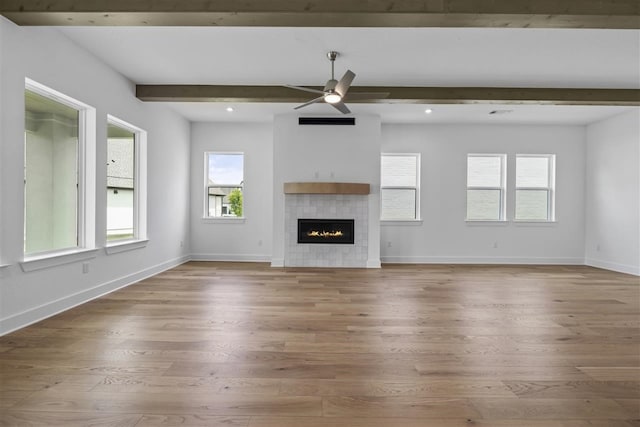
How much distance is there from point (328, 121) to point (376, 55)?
98.2 inches

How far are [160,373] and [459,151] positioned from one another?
6.78m

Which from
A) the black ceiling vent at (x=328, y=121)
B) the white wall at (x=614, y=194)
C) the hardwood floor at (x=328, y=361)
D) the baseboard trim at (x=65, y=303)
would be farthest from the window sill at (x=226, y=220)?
the white wall at (x=614, y=194)

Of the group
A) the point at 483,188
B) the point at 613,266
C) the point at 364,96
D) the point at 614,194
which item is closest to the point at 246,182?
the point at 364,96

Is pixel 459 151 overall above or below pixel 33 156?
above

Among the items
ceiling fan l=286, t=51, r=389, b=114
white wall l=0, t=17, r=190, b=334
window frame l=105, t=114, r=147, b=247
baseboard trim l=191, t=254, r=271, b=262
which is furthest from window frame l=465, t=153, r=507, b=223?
window frame l=105, t=114, r=147, b=247

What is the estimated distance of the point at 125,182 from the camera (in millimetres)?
5074

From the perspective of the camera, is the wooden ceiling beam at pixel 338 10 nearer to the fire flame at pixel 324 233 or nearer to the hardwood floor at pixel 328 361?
the hardwood floor at pixel 328 361

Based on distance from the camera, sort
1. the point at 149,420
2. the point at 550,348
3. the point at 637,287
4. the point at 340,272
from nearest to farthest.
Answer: the point at 149,420, the point at 550,348, the point at 637,287, the point at 340,272

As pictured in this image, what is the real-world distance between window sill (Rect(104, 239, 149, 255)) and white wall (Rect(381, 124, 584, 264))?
14.7 ft

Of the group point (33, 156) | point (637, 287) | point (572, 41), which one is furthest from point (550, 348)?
point (33, 156)

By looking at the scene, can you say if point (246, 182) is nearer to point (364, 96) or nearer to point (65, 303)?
point (364, 96)

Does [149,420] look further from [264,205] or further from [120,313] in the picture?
[264,205]

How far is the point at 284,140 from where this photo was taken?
21.7ft

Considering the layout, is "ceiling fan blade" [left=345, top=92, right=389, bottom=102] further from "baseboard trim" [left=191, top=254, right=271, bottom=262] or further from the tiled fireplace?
"baseboard trim" [left=191, top=254, right=271, bottom=262]
